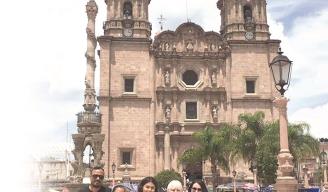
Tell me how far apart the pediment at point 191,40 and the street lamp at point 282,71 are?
3433cm

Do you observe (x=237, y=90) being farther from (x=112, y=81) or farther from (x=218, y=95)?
(x=112, y=81)

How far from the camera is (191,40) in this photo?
4500 cm

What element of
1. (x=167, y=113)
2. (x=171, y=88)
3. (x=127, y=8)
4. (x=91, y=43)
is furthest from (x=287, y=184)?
(x=127, y=8)

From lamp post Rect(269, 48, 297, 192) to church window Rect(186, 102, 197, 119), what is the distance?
106ft

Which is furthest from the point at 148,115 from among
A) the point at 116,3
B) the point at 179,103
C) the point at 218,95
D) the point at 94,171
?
the point at 94,171

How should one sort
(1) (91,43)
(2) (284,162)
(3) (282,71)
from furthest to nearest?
(1) (91,43) < (2) (284,162) < (3) (282,71)

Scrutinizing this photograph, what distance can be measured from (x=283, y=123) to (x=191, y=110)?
3271cm

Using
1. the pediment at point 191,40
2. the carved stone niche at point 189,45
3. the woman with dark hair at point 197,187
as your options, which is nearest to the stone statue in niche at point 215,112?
the pediment at point 191,40

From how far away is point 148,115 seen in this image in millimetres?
42594

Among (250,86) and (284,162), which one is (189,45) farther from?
(284,162)

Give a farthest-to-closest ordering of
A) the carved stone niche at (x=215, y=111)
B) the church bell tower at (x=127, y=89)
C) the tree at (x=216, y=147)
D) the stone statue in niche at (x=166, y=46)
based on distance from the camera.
Result: 1. the stone statue in niche at (x=166, y=46)
2. the carved stone niche at (x=215, y=111)
3. the church bell tower at (x=127, y=89)
4. the tree at (x=216, y=147)

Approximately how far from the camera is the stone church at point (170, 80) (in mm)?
41750

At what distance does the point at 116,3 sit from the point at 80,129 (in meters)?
15.4

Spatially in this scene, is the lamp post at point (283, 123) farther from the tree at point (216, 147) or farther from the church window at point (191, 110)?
the church window at point (191, 110)
